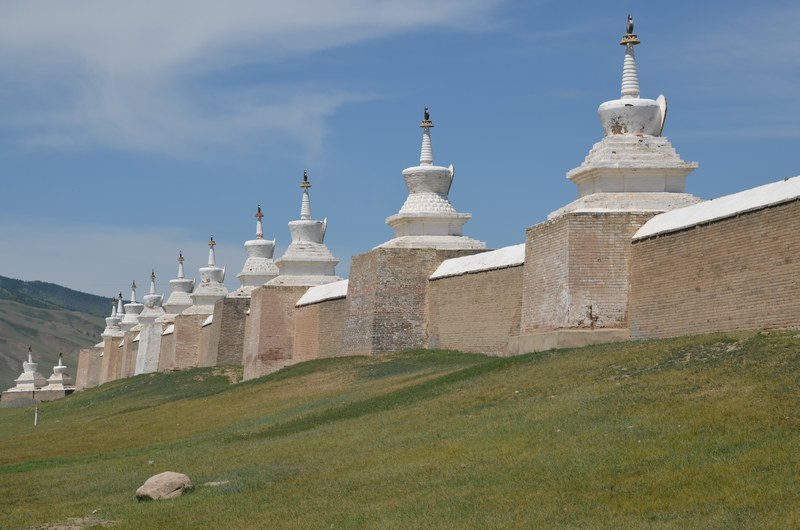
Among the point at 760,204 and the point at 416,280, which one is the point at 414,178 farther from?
the point at 760,204

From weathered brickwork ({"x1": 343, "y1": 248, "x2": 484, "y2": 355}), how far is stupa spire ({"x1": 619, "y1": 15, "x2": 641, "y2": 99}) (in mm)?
10006

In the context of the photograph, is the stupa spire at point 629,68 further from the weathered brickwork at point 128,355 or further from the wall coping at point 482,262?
the weathered brickwork at point 128,355

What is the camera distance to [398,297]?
3491 cm

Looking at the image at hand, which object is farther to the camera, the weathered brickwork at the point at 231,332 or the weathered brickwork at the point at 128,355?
the weathered brickwork at the point at 128,355

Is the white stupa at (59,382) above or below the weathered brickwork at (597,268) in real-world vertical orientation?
above

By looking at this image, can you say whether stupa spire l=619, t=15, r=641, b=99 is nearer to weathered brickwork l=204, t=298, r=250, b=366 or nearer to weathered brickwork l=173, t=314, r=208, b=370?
weathered brickwork l=204, t=298, r=250, b=366

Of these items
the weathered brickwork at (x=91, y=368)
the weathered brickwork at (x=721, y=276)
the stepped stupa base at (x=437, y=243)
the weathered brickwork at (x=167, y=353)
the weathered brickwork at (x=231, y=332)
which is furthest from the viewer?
the weathered brickwork at (x=91, y=368)

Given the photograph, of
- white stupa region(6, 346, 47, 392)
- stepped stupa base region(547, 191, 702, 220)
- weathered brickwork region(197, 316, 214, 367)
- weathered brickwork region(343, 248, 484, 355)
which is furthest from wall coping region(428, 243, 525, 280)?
white stupa region(6, 346, 47, 392)

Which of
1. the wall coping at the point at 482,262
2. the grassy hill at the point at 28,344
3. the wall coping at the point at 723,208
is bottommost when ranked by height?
the wall coping at the point at 723,208

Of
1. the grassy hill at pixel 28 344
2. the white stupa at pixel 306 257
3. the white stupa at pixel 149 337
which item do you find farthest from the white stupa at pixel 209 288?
the grassy hill at pixel 28 344

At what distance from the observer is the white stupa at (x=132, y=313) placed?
84.2 m

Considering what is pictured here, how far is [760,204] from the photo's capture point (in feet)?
65.4

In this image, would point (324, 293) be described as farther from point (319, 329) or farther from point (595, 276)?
point (595, 276)

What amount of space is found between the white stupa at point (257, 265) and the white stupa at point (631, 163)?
27.5m
